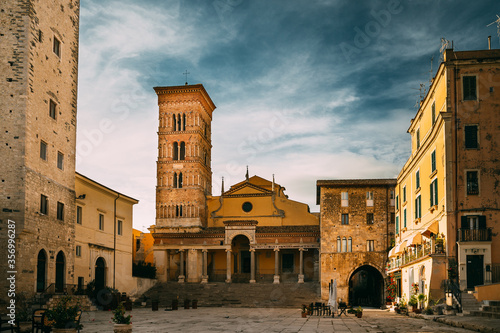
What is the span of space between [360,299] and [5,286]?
144ft

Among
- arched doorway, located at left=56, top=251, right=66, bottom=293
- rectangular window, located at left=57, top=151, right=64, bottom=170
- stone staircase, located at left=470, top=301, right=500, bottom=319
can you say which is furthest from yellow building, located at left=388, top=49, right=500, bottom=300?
rectangular window, located at left=57, top=151, right=64, bottom=170

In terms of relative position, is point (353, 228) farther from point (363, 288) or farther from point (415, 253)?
point (363, 288)

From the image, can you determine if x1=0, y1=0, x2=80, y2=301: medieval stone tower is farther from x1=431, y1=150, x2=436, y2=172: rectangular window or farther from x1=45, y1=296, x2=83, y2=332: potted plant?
x1=431, y1=150, x2=436, y2=172: rectangular window

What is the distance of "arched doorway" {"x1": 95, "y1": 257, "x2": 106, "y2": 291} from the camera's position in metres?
40.6

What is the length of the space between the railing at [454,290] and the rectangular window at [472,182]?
456cm

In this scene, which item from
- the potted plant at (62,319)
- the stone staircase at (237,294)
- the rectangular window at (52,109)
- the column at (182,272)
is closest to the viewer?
the potted plant at (62,319)

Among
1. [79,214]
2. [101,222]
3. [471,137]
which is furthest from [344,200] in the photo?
[79,214]

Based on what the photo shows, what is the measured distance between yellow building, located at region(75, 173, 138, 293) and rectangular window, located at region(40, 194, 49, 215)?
21.9ft

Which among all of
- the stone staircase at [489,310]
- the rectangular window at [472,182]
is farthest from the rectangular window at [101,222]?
the stone staircase at [489,310]

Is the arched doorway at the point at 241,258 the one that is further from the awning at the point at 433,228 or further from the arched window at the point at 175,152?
the awning at the point at 433,228

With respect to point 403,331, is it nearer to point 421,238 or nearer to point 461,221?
point 461,221

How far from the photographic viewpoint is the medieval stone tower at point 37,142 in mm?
26781

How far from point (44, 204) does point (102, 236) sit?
12.6m

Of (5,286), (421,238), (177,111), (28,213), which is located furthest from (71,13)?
(177,111)
